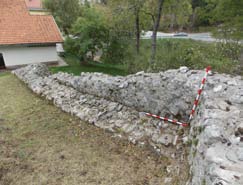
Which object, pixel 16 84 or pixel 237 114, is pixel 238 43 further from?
pixel 16 84

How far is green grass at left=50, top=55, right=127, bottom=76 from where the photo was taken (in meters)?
13.0

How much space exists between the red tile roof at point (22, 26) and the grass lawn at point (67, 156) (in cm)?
784

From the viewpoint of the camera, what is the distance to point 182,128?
13.0 ft

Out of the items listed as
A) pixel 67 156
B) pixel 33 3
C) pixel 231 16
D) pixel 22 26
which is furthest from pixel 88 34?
pixel 33 3

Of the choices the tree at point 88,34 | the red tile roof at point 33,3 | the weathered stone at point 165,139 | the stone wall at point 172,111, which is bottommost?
the weathered stone at point 165,139

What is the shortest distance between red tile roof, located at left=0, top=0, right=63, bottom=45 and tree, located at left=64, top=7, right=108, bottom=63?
102 cm

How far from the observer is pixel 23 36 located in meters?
12.4

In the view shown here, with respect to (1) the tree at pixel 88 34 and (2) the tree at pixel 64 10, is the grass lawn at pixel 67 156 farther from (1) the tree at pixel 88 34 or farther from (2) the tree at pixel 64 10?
(2) the tree at pixel 64 10

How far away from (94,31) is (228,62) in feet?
26.6

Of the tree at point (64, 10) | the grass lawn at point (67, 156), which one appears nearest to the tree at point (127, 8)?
the grass lawn at point (67, 156)

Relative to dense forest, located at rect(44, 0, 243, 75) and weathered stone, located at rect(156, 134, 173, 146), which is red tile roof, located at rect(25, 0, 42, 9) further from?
weathered stone, located at rect(156, 134, 173, 146)

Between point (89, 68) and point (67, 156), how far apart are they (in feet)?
32.6

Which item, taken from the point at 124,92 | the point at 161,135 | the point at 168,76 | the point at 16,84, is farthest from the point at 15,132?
the point at 16,84

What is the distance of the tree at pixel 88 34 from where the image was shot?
1259 centimetres
